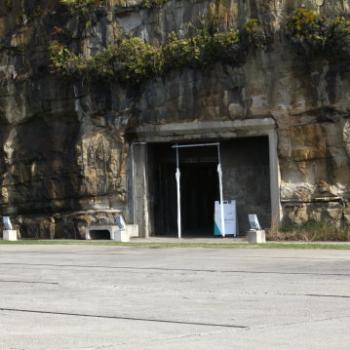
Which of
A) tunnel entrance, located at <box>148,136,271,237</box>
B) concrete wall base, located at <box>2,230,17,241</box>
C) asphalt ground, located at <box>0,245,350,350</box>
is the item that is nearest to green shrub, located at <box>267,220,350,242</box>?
tunnel entrance, located at <box>148,136,271,237</box>

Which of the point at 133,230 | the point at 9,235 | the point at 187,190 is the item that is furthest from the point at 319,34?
the point at 9,235

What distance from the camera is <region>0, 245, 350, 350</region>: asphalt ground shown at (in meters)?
8.77

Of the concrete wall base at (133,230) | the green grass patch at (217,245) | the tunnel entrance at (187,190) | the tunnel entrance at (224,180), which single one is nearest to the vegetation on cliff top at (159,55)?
the tunnel entrance at (224,180)

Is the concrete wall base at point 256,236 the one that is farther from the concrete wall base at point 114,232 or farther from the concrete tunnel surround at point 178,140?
the concrete wall base at point 114,232

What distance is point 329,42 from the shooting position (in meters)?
27.9

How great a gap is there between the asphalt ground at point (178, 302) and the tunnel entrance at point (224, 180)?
10.3m

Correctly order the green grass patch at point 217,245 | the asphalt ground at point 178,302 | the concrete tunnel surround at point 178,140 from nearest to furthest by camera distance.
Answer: the asphalt ground at point 178,302 < the green grass patch at point 217,245 < the concrete tunnel surround at point 178,140

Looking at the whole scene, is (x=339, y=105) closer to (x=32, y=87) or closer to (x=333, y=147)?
(x=333, y=147)

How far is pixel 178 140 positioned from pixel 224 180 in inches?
95.7

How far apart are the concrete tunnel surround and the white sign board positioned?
81.0 inches

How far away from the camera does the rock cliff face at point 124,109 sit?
28375 mm

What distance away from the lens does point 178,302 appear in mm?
11969

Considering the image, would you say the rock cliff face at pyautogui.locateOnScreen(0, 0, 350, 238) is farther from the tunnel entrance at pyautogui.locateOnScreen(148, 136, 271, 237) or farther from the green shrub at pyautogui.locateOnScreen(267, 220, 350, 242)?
the tunnel entrance at pyautogui.locateOnScreen(148, 136, 271, 237)

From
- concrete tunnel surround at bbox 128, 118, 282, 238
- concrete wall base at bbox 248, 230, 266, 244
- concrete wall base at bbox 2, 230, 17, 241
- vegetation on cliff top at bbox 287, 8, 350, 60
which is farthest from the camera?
concrete wall base at bbox 2, 230, 17, 241
